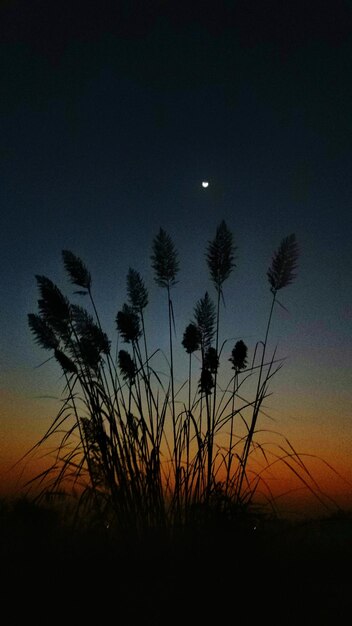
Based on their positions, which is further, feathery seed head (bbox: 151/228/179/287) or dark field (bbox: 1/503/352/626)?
feathery seed head (bbox: 151/228/179/287)

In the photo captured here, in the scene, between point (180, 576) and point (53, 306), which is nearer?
point (180, 576)

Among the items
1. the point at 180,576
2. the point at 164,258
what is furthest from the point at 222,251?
the point at 180,576

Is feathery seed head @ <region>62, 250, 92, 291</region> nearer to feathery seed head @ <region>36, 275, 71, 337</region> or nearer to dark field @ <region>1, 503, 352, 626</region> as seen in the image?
feathery seed head @ <region>36, 275, 71, 337</region>

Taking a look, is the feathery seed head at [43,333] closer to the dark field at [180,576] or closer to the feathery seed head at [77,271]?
the feathery seed head at [77,271]

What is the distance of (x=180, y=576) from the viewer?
2236mm

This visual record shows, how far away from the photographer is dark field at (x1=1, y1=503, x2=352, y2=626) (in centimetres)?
201

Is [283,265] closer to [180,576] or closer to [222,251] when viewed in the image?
[222,251]

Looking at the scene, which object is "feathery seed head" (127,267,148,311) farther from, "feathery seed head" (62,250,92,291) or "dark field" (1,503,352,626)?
"dark field" (1,503,352,626)

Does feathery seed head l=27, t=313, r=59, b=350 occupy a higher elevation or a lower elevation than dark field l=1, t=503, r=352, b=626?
higher

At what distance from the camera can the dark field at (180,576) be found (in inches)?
79.0

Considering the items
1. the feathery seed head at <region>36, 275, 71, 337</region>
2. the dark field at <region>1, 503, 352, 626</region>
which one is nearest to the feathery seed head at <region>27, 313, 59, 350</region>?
the feathery seed head at <region>36, 275, 71, 337</region>

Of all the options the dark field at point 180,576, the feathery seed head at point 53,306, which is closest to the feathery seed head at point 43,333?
the feathery seed head at point 53,306

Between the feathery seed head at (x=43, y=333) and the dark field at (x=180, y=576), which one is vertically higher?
the feathery seed head at (x=43, y=333)

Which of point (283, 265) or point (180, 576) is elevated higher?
point (283, 265)
